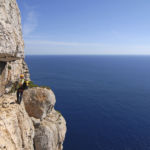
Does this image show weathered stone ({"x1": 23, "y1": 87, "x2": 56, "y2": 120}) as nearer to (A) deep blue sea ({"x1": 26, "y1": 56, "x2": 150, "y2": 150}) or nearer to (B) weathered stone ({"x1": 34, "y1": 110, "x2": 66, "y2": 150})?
(B) weathered stone ({"x1": 34, "y1": 110, "x2": 66, "y2": 150})

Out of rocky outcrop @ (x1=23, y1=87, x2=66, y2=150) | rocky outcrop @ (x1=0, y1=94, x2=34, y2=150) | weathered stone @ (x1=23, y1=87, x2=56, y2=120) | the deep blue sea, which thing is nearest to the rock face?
rocky outcrop @ (x1=0, y1=94, x2=34, y2=150)

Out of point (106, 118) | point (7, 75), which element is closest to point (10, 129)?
point (7, 75)

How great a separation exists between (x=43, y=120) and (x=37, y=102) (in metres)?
3.80

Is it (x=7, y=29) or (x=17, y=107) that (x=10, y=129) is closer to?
(x=17, y=107)

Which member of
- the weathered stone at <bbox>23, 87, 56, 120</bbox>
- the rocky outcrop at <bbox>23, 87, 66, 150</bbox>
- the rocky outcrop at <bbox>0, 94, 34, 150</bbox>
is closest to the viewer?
the rocky outcrop at <bbox>0, 94, 34, 150</bbox>

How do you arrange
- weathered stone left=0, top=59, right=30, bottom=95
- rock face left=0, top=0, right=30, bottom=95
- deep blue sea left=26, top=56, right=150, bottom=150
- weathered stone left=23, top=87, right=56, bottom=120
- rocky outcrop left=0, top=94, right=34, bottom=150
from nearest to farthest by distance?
1. rocky outcrop left=0, top=94, right=34, bottom=150
2. rock face left=0, top=0, right=30, bottom=95
3. weathered stone left=0, top=59, right=30, bottom=95
4. weathered stone left=23, top=87, right=56, bottom=120
5. deep blue sea left=26, top=56, right=150, bottom=150

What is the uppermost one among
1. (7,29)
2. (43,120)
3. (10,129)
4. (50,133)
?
(7,29)

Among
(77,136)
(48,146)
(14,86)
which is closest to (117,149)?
(77,136)

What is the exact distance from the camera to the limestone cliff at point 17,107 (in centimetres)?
1204

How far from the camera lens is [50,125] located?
80.1 feet

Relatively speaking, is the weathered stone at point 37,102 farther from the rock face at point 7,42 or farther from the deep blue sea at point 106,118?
the deep blue sea at point 106,118

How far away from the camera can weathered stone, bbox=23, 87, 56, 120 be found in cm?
2428

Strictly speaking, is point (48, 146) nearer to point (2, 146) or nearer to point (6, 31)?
point (2, 146)

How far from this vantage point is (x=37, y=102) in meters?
24.6
